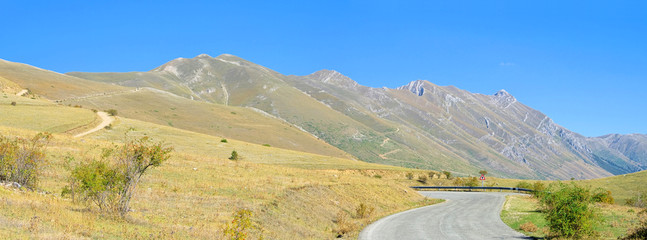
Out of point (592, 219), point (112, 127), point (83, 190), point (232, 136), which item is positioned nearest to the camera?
point (83, 190)

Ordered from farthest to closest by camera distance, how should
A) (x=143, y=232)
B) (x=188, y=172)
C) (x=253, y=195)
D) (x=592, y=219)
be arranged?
1. (x=188, y=172)
2. (x=253, y=195)
3. (x=592, y=219)
4. (x=143, y=232)

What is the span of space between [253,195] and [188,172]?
10.6 metres

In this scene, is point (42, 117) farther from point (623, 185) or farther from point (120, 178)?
point (623, 185)

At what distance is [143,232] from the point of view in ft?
49.5

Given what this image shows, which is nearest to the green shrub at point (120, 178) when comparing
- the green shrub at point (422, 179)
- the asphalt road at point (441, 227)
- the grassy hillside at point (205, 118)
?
the asphalt road at point (441, 227)

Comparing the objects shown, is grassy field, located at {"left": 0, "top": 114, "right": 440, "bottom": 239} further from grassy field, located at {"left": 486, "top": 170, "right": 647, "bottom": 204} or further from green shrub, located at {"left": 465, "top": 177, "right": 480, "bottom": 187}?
grassy field, located at {"left": 486, "top": 170, "right": 647, "bottom": 204}

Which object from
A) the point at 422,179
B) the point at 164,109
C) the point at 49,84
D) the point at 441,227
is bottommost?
the point at 441,227

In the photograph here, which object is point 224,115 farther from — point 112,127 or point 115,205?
point 115,205

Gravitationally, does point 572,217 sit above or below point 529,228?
above

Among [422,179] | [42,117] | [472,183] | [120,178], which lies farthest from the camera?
[422,179]

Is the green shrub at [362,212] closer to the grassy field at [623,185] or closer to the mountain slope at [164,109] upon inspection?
the grassy field at [623,185]

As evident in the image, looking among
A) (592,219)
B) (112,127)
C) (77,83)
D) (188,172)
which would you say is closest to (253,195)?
(188,172)

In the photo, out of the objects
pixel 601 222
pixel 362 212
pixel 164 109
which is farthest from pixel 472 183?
pixel 164 109

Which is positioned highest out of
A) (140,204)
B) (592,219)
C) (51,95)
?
(51,95)
